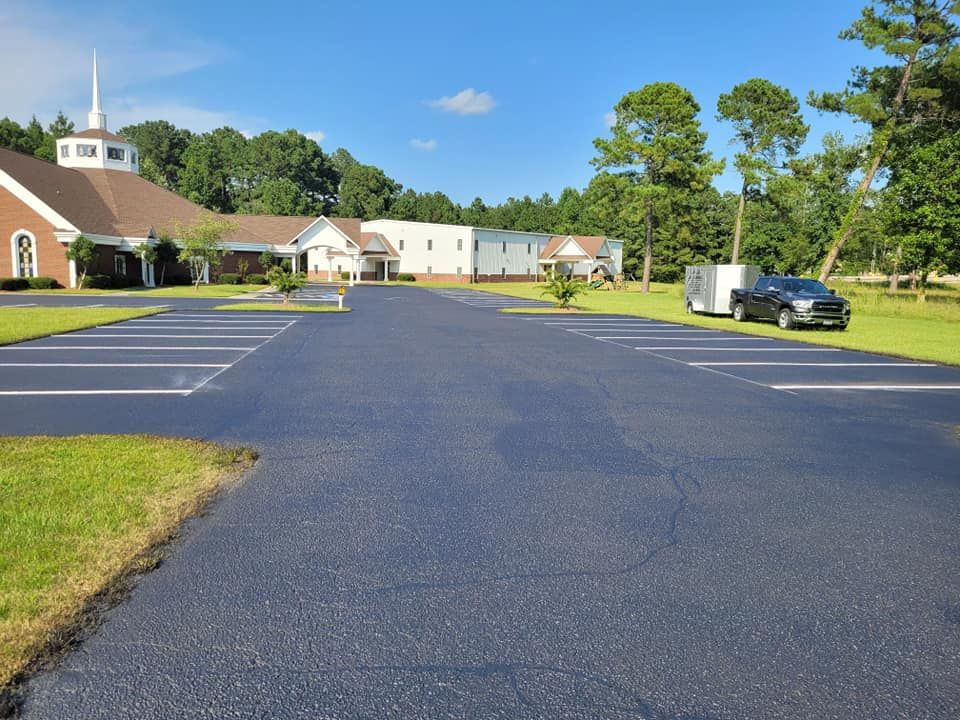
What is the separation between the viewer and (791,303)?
21.9 m

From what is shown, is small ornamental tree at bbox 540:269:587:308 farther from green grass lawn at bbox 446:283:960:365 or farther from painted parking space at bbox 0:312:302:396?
painted parking space at bbox 0:312:302:396

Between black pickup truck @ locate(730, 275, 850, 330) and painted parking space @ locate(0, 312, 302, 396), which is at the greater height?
black pickup truck @ locate(730, 275, 850, 330)

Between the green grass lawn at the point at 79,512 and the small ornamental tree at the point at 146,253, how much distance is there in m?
37.9

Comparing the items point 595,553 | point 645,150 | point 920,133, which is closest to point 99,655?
point 595,553

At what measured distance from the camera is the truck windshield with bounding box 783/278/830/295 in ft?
74.1

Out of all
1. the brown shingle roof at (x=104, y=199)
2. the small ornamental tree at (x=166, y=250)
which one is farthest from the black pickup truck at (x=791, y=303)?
the brown shingle roof at (x=104, y=199)

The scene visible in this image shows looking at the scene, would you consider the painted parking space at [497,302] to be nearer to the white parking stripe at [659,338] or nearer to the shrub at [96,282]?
the white parking stripe at [659,338]

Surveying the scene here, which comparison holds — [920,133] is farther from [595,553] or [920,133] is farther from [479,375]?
[595,553]

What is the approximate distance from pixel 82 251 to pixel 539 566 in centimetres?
4011

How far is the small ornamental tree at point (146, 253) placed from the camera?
133ft

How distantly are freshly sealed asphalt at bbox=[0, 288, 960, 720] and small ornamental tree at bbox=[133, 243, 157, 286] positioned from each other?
35144 mm

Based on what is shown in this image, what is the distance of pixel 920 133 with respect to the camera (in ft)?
112

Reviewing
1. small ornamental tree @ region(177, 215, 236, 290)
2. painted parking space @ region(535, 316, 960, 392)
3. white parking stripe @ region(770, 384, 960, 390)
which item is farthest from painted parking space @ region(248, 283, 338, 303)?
white parking stripe @ region(770, 384, 960, 390)

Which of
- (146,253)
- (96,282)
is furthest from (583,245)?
(96,282)
